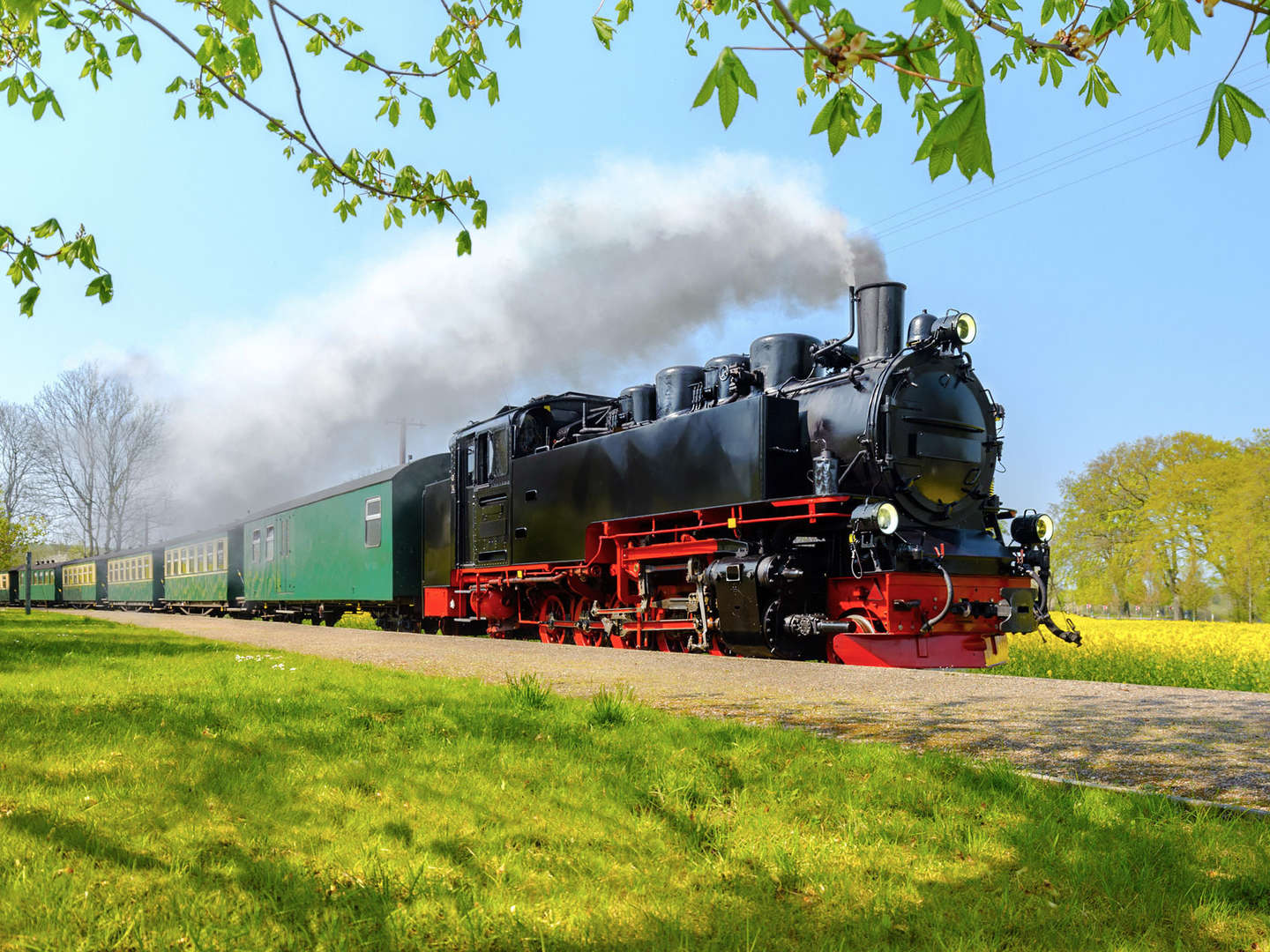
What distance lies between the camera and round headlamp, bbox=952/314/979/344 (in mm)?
10195

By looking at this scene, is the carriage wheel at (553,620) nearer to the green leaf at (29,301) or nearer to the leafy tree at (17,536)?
the green leaf at (29,301)

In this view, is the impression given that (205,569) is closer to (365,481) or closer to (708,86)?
(365,481)

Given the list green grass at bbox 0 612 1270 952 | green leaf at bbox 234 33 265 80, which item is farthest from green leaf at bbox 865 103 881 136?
green leaf at bbox 234 33 265 80

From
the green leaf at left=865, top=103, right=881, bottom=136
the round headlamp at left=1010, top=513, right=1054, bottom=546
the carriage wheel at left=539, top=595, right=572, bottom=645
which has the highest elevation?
the green leaf at left=865, top=103, right=881, bottom=136

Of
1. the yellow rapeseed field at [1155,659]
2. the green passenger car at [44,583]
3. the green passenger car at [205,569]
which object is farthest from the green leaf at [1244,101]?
the green passenger car at [44,583]

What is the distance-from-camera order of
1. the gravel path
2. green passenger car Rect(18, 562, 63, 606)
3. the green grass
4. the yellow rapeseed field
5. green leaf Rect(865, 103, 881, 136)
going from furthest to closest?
green passenger car Rect(18, 562, 63, 606), the yellow rapeseed field, the gravel path, green leaf Rect(865, 103, 881, 136), the green grass

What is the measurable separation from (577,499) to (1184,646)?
27.7 ft

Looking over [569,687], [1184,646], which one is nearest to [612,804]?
[569,687]

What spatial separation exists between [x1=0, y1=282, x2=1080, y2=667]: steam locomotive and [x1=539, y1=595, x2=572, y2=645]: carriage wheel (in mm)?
29

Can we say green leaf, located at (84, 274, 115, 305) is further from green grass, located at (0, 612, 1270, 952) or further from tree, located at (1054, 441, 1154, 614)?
tree, located at (1054, 441, 1154, 614)

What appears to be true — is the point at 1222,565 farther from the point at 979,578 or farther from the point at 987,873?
the point at 987,873

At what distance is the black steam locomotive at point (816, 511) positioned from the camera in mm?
9195

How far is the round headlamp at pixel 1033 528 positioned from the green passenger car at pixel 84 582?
3884 centimetres

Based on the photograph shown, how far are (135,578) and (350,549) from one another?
20.6 m
